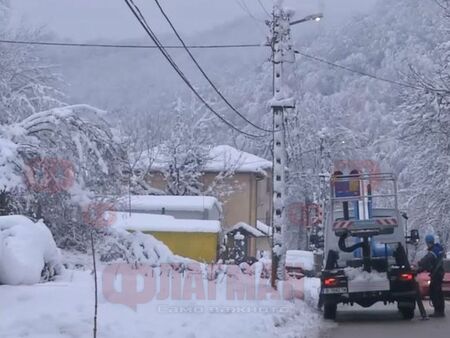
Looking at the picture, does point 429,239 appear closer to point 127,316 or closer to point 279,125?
point 279,125

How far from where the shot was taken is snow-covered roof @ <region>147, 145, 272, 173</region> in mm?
52188

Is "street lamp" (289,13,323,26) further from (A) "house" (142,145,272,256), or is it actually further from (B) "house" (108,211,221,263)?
(A) "house" (142,145,272,256)

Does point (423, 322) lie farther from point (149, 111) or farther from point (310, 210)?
point (149, 111)

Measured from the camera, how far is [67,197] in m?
18.6

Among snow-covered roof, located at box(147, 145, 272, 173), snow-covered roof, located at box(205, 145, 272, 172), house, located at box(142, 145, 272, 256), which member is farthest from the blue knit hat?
snow-covered roof, located at box(205, 145, 272, 172)

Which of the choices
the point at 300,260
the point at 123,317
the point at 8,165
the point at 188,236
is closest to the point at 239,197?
the point at 300,260

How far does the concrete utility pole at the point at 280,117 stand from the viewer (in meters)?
20.2

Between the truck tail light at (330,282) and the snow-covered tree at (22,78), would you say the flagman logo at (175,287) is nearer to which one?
the truck tail light at (330,282)

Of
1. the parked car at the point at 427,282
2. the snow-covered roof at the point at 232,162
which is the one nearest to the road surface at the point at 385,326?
the parked car at the point at 427,282

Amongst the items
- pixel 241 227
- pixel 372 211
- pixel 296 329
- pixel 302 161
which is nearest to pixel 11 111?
pixel 372 211

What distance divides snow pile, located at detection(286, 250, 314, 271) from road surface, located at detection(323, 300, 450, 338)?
1630cm

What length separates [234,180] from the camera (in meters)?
54.7

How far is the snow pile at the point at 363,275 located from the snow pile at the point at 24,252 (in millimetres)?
6019

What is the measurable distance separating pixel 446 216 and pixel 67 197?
18664 mm
